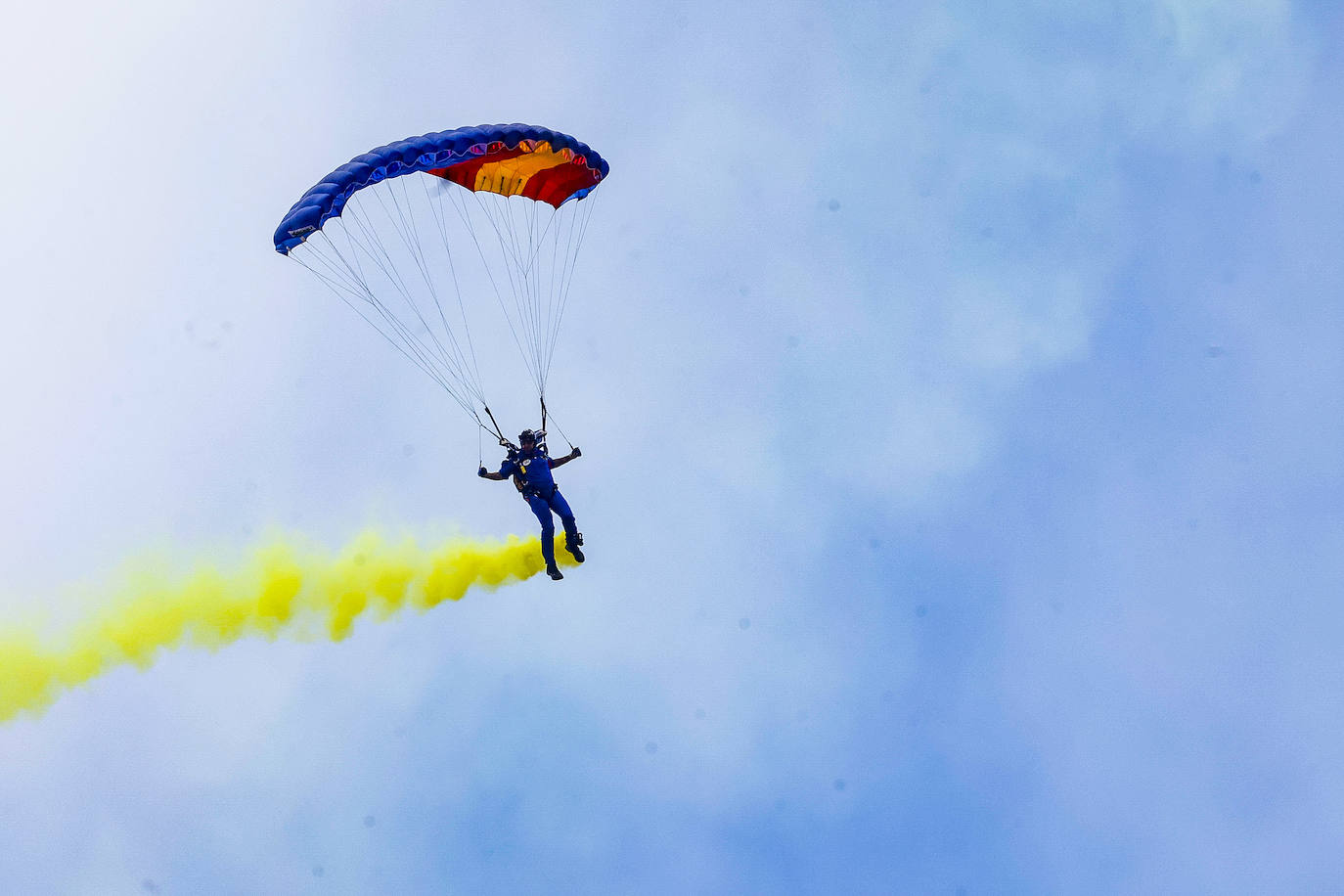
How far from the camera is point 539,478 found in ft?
83.8

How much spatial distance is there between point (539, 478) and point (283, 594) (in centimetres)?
666

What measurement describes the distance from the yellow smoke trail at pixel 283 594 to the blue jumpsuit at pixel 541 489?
1.47m

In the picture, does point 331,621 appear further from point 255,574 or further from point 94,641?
point 94,641

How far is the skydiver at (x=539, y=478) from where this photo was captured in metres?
25.5

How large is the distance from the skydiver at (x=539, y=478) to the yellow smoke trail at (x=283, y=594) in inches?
54.7

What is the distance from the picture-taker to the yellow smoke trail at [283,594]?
2812cm

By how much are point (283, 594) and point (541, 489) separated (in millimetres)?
6573

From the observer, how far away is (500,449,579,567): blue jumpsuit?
83.8 feet

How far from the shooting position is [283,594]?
95.6 ft

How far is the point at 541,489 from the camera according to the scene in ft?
84.1

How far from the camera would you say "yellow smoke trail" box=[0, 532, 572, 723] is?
28125 mm

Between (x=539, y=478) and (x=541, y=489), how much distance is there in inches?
8.1

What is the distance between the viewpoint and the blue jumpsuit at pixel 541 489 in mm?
25547

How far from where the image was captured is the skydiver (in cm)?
2553
